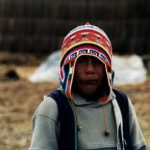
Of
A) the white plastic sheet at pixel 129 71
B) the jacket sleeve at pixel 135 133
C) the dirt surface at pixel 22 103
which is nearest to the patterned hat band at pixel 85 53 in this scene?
the jacket sleeve at pixel 135 133

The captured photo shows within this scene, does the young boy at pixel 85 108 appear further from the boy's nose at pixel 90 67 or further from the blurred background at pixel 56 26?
the blurred background at pixel 56 26

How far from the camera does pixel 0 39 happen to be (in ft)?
46.9

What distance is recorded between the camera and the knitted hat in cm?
275

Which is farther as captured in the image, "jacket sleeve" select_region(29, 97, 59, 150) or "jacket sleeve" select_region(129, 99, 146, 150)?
"jacket sleeve" select_region(129, 99, 146, 150)

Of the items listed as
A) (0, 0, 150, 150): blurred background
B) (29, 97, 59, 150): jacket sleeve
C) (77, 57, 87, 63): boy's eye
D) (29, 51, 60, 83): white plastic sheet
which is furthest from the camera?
(0, 0, 150, 150): blurred background

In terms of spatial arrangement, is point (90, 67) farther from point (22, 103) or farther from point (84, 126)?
point (22, 103)

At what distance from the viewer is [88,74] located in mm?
2775

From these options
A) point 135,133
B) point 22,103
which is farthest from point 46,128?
point 22,103

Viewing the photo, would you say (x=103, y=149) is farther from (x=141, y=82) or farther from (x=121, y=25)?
(x=121, y=25)

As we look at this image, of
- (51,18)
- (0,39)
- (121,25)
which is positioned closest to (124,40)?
(121,25)

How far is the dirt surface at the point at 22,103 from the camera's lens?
6.41 meters

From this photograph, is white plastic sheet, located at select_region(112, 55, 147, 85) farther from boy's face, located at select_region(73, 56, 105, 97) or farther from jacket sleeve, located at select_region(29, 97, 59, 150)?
jacket sleeve, located at select_region(29, 97, 59, 150)

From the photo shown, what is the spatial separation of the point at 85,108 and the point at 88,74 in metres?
0.15

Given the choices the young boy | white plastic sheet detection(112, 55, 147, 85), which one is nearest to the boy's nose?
the young boy
